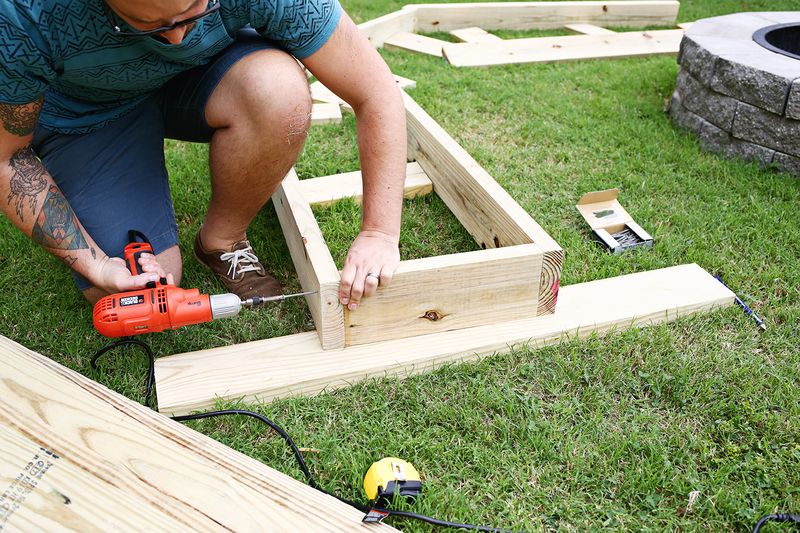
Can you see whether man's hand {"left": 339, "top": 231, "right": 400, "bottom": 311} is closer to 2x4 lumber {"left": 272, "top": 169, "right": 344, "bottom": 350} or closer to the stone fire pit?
2x4 lumber {"left": 272, "top": 169, "right": 344, "bottom": 350}

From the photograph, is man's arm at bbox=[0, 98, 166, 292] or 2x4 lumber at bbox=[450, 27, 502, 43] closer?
man's arm at bbox=[0, 98, 166, 292]

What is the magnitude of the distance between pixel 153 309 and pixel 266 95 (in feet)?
2.46

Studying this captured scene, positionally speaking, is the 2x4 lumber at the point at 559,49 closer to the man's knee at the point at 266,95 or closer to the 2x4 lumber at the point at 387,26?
the 2x4 lumber at the point at 387,26

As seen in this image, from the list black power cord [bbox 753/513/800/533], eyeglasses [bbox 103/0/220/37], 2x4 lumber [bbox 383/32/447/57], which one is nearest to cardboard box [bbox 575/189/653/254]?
black power cord [bbox 753/513/800/533]

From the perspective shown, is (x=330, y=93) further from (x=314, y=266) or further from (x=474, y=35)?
(x=314, y=266)

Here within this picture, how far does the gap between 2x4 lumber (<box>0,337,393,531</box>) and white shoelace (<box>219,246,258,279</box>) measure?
0.74m

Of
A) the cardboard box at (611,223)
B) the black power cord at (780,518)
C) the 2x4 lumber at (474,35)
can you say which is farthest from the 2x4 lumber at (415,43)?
the black power cord at (780,518)

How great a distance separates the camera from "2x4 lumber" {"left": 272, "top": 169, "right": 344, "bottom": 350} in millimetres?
1910

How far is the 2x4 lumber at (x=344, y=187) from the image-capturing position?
2.89 meters

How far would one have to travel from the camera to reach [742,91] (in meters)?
3.23

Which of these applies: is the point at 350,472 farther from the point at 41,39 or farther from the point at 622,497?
the point at 41,39

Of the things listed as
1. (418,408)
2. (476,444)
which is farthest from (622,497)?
(418,408)

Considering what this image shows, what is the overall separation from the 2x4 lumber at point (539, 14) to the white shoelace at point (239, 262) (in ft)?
12.4

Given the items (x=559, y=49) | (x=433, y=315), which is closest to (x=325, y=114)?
(x=433, y=315)
